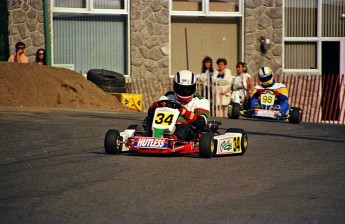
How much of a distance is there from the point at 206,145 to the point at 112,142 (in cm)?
119

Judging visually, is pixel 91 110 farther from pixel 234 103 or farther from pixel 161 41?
pixel 161 41

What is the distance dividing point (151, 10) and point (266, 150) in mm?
11198

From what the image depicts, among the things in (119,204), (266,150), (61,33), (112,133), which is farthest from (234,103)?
(119,204)

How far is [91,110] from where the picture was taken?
65.3ft

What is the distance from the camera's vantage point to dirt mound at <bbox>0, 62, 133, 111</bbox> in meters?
19.5

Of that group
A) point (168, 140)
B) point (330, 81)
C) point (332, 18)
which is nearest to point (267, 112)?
point (330, 81)

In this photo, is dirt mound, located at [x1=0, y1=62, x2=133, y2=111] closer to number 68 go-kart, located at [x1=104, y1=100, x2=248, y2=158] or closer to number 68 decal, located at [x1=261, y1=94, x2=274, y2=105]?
number 68 decal, located at [x1=261, y1=94, x2=274, y2=105]

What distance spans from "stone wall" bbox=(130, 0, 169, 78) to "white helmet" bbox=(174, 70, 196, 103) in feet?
35.7

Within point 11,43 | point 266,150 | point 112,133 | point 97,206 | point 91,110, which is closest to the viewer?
point 97,206

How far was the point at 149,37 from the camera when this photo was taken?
23953mm

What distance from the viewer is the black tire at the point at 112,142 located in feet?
39.6

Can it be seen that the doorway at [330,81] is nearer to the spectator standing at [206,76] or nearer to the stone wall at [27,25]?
the spectator standing at [206,76]

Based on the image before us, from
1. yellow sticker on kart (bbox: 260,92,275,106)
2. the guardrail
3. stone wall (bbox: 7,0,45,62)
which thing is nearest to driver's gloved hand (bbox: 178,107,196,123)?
yellow sticker on kart (bbox: 260,92,275,106)

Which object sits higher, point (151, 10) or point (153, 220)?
point (151, 10)
